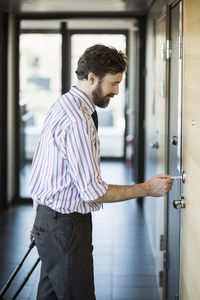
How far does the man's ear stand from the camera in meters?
2.51

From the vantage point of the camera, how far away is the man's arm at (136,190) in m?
2.42

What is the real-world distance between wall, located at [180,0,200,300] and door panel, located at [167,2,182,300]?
254mm

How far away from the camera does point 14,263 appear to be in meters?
4.76

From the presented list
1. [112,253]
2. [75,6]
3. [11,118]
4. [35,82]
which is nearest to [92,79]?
[112,253]

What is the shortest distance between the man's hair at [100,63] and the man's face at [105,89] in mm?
21

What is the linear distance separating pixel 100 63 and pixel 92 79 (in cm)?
7

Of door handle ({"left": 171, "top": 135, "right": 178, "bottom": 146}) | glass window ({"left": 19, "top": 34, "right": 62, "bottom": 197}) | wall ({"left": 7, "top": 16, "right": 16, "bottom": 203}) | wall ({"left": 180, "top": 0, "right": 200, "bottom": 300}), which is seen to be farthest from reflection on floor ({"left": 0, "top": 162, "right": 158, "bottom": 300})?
wall ({"left": 180, "top": 0, "right": 200, "bottom": 300})

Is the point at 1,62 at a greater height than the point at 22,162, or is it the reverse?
the point at 1,62

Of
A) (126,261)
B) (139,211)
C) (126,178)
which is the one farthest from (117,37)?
(126,261)

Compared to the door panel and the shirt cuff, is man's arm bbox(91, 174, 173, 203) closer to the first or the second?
the shirt cuff

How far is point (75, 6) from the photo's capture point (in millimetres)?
5938

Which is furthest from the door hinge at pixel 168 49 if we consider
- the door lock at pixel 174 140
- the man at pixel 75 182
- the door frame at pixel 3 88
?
the door frame at pixel 3 88

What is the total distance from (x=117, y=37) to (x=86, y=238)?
6.91 meters

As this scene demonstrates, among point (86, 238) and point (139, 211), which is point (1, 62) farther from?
point (86, 238)
